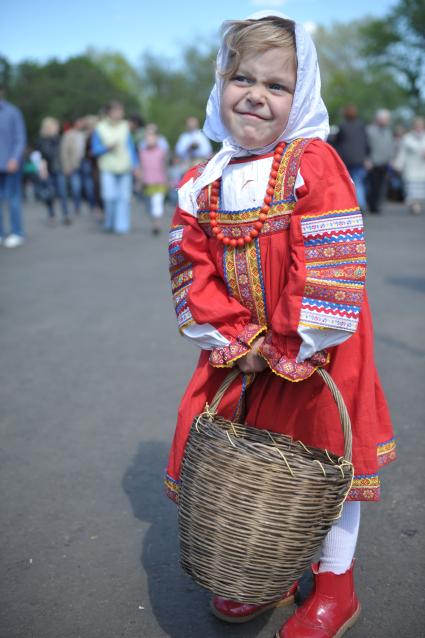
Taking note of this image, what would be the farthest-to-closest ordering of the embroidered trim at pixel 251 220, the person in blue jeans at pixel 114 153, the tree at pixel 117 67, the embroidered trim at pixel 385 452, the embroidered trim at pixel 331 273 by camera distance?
1. the tree at pixel 117 67
2. the person in blue jeans at pixel 114 153
3. the embroidered trim at pixel 385 452
4. the embroidered trim at pixel 251 220
5. the embroidered trim at pixel 331 273

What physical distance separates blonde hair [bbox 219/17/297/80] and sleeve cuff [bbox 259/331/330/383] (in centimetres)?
89

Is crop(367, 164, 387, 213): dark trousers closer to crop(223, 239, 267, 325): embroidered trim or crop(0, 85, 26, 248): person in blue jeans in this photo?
crop(0, 85, 26, 248): person in blue jeans

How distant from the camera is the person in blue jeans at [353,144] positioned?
46.6 ft

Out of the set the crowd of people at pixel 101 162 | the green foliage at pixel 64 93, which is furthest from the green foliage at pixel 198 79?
the crowd of people at pixel 101 162

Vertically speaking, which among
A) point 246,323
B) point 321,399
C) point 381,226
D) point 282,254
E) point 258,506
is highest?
point 282,254

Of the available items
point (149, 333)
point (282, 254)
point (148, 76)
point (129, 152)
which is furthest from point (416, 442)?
point (148, 76)

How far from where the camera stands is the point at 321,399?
8.13 feet

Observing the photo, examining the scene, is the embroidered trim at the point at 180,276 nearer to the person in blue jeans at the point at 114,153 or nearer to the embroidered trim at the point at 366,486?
the embroidered trim at the point at 366,486

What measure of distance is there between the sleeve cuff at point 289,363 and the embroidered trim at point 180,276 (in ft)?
0.96

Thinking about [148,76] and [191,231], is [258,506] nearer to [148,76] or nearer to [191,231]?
[191,231]

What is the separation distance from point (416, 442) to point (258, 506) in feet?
6.87

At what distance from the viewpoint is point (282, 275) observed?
7.95 feet

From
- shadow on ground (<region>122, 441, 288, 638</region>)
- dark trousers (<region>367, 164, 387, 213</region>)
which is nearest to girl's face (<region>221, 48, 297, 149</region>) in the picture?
shadow on ground (<region>122, 441, 288, 638</region>)

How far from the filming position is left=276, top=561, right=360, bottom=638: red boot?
253 cm
